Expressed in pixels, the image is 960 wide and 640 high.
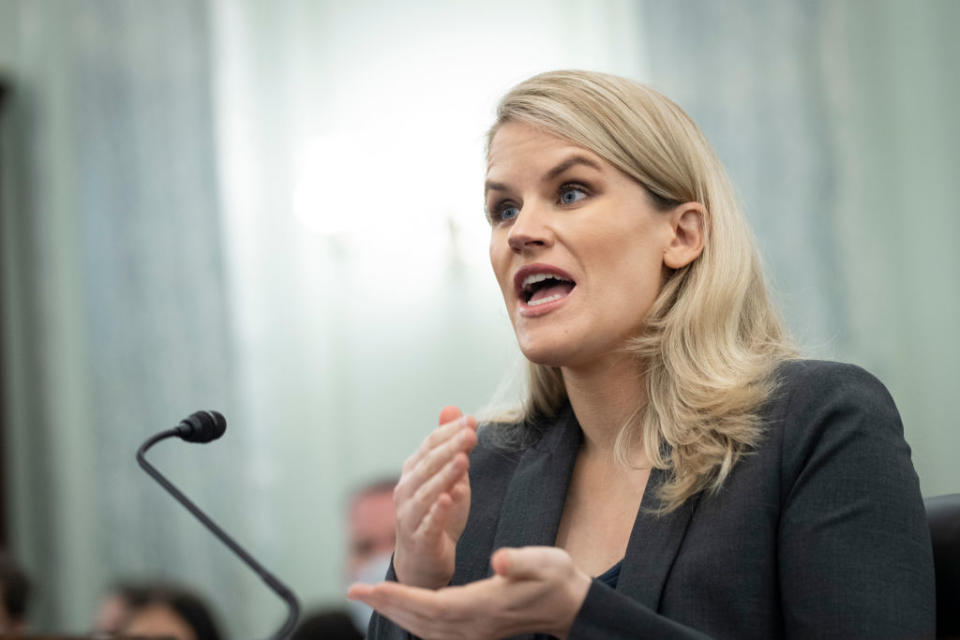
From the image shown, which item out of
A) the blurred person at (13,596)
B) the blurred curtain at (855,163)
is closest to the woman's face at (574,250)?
the blurred curtain at (855,163)

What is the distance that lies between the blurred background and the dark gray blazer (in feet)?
7.68

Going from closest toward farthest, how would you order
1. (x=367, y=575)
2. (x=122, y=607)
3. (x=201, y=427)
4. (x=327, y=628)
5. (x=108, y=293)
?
(x=201, y=427) < (x=122, y=607) < (x=327, y=628) < (x=367, y=575) < (x=108, y=293)

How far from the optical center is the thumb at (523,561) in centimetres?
125

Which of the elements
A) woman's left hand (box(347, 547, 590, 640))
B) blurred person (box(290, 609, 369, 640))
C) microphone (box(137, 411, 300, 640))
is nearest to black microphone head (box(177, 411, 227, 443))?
microphone (box(137, 411, 300, 640))

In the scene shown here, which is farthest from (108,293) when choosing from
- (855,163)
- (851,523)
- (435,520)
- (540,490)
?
(851,523)

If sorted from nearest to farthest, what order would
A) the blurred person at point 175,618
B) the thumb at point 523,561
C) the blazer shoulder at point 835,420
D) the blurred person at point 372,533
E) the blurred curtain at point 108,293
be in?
the thumb at point 523,561
the blazer shoulder at point 835,420
the blurred person at point 175,618
the blurred person at point 372,533
the blurred curtain at point 108,293

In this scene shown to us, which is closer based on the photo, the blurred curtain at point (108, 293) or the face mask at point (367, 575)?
the face mask at point (367, 575)

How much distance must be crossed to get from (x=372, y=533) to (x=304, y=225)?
1.41 m

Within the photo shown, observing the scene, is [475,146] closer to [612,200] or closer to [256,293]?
[256,293]

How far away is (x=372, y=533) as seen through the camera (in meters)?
3.95

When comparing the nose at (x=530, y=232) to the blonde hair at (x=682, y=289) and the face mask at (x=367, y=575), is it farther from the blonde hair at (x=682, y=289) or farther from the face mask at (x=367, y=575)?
the face mask at (x=367, y=575)

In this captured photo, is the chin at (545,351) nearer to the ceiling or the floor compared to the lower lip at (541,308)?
nearer to the floor

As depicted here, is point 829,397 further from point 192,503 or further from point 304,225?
point 304,225

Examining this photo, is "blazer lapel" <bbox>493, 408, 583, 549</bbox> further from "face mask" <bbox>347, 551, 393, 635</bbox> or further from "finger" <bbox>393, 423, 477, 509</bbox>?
"face mask" <bbox>347, 551, 393, 635</bbox>
